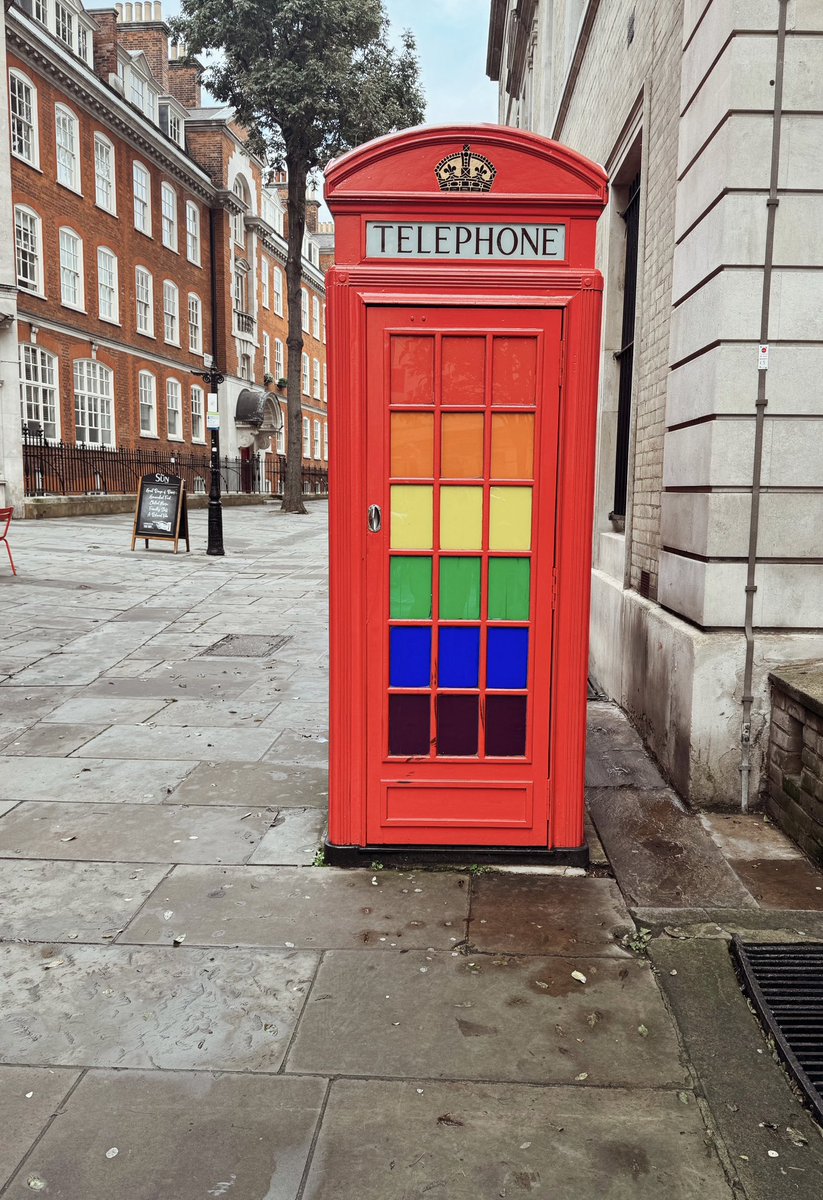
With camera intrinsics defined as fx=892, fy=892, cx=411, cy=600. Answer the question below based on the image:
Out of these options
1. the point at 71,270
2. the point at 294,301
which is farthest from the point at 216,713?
the point at 294,301

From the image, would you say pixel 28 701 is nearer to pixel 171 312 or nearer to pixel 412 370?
Result: pixel 412 370

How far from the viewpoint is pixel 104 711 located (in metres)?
6.41

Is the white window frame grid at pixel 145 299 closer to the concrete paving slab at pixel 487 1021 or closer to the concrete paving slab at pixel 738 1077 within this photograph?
the concrete paving slab at pixel 487 1021

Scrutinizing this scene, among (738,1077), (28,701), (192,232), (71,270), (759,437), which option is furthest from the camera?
(192,232)

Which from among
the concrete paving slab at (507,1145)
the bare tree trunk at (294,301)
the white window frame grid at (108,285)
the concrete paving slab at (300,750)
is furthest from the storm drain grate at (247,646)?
the white window frame grid at (108,285)

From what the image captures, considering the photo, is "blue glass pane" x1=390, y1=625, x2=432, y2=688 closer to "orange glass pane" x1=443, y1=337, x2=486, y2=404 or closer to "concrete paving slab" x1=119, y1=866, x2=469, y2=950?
"concrete paving slab" x1=119, y1=866, x2=469, y2=950

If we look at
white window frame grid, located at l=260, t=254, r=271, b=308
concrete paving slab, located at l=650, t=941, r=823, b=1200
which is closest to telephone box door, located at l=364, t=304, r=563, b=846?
concrete paving slab, located at l=650, t=941, r=823, b=1200

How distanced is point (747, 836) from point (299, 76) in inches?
1088

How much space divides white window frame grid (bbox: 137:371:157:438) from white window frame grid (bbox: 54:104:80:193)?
6.46 meters

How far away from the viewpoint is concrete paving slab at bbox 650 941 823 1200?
2180 millimetres

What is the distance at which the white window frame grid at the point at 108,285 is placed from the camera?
27.4 meters

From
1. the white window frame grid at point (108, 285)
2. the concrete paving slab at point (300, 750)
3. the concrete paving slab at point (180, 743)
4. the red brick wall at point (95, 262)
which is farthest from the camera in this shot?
the white window frame grid at point (108, 285)

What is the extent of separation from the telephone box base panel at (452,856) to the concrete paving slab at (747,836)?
2.46 feet

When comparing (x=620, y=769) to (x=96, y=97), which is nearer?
(x=620, y=769)
